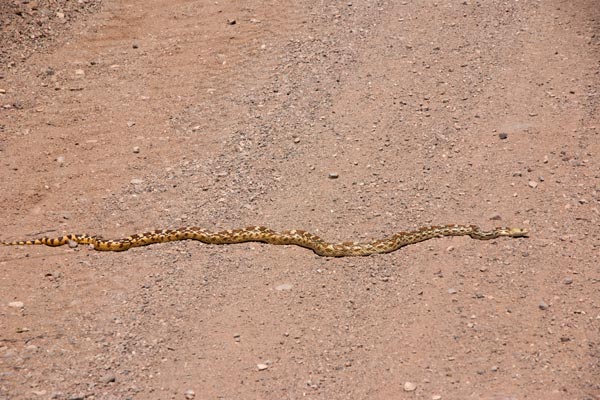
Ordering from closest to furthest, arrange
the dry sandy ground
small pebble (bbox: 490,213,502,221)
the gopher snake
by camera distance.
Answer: the dry sandy ground
the gopher snake
small pebble (bbox: 490,213,502,221)

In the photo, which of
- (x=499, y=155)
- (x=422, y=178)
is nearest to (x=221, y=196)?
(x=422, y=178)

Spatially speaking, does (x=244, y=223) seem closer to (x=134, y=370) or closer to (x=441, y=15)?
→ (x=134, y=370)

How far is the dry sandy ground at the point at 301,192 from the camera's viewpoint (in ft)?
29.7

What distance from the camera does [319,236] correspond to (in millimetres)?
11164

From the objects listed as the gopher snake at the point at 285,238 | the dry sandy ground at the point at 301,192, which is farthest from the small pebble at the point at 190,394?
the gopher snake at the point at 285,238

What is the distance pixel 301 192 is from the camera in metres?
12.1

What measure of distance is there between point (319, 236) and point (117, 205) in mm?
3194

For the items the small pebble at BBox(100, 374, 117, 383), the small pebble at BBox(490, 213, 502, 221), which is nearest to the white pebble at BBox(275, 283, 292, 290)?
the small pebble at BBox(100, 374, 117, 383)

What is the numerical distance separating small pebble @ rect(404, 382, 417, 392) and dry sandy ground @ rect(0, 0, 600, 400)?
5 centimetres

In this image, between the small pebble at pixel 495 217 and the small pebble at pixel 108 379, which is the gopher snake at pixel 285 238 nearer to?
the small pebble at pixel 495 217

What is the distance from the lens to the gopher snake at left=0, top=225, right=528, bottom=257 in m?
10.8

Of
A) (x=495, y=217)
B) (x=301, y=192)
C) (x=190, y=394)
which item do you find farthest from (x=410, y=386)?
(x=301, y=192)

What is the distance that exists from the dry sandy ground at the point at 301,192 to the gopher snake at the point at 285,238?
128mm

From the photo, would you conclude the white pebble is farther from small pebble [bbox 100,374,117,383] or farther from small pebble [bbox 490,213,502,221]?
small pebble [bbox 490,213,502,221]
